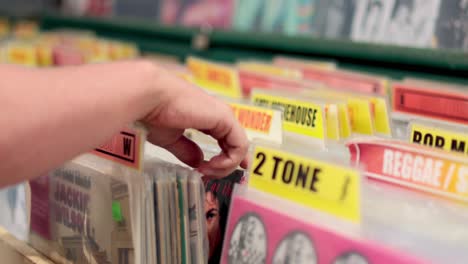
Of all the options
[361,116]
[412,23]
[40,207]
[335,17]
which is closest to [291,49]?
[335,17]

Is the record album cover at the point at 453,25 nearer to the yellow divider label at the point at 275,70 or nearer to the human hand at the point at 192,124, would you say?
the yellow divider label at the point at 275,70

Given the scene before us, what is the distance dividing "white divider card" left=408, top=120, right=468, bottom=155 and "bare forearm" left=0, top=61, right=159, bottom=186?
419 mm

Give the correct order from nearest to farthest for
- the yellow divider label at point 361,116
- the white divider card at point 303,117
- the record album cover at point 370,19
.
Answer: the white divider card at point 303,117 → the yellow divider label at point 361,116 → the record album cover at point 370,19

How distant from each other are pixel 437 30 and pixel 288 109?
2.45 ft

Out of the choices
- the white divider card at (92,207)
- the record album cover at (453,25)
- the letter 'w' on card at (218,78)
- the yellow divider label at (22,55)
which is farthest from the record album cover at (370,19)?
the white divider card at (92,207)

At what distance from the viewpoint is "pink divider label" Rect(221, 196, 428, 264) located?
601mm

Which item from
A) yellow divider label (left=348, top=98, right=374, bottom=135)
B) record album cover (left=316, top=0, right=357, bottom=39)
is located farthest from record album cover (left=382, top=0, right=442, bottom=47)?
yellow divider label (left=348, top=98, right=374, bottom=135)

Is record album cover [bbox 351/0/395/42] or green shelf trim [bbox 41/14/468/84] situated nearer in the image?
green shelf trim [bbox 41/14/468/84]

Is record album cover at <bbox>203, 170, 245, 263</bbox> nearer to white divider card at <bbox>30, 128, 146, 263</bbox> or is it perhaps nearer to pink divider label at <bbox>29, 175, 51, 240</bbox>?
white divider card at <bbox>30, 128, 146, 263</bbox>

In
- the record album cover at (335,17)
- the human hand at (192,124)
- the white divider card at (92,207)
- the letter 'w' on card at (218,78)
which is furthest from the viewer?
the record album cover at (335,17)

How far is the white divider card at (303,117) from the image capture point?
935mm

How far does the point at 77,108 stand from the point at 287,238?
266mm

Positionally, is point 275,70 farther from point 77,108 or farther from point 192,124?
point 77,108

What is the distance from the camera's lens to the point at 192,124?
0.73 meters
